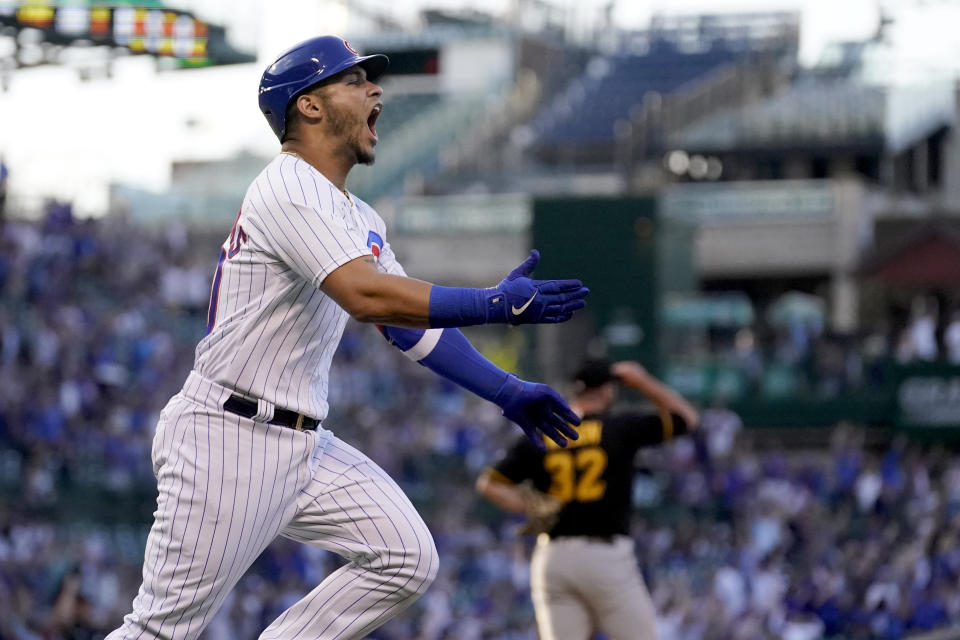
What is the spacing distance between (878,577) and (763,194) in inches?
574

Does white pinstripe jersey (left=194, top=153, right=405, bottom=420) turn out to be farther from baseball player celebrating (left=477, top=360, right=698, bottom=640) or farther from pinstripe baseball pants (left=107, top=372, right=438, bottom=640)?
baseball player celebrating (left=477, top=360, right=698, bottom=640)

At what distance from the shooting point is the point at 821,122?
3069 centimetres

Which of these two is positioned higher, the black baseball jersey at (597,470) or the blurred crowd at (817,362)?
the black baseball jersey at (597,470)

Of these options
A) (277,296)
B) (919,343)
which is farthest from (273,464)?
(919,343)

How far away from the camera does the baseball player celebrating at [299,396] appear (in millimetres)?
4012

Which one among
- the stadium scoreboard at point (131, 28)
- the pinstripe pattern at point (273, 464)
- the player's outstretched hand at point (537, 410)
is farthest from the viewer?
the stadium scoreboard at point (131, 28)

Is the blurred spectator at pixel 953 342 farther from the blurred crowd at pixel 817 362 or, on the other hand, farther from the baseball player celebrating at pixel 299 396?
the baseball player celebrating at pixel 299 396

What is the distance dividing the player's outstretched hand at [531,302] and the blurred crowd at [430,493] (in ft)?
29.5

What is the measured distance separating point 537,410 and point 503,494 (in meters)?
3.29

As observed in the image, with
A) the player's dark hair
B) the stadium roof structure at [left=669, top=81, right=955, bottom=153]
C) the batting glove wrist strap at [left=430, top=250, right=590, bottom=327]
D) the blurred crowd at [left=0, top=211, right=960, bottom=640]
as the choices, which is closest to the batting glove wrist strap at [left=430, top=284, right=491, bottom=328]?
the batting glove wrist strap at [left=430, top=250, right=590, bottom=327]

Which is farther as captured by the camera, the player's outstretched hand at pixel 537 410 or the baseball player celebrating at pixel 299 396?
the player's outstretched hand at pixel 537 410

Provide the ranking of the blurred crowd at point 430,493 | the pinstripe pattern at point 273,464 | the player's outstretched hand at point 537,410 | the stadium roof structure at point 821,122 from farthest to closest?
the stadium roof structure at point 821,122
the blurred crowd at point 430,493
the player's outstretched hand at point 537,410
the pinstripe pattern at point 273,464

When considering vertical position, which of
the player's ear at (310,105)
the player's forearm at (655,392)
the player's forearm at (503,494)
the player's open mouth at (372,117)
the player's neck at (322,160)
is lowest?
the player's forearm at (503,494)

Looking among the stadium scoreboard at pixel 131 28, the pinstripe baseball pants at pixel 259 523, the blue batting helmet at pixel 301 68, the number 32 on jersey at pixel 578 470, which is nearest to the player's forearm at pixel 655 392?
the number 32 on jersey at pixel 578 470
